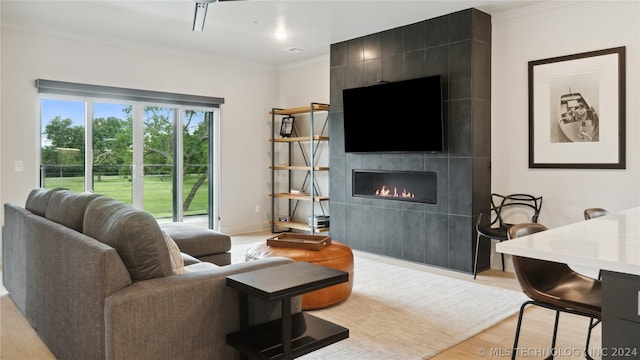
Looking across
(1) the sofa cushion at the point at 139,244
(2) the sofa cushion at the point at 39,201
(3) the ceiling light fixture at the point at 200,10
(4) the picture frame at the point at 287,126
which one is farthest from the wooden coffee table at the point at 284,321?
(4) the picture frame at the point at 287,126

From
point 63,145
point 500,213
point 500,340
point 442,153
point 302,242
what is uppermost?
point 63,145

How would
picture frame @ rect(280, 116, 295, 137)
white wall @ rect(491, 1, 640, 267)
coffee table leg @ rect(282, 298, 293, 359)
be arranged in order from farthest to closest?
picture frame @ rect(280, 116, 295, 137)
white wall @ rect(491, 1, 640, 267)
coffee table leg @ rect(282, 298, 293, 359)

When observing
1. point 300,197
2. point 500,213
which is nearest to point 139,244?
point 500,213

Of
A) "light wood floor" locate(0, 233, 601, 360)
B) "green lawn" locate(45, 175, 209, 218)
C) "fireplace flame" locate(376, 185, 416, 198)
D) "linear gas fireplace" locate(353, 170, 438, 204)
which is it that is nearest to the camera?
"light wood floor" locate(0, 233, 601, 360)

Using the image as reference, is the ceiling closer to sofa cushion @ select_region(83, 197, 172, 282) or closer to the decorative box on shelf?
the decorative box on shelf

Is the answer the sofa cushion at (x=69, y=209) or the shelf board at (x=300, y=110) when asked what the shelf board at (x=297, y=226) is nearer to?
the shelf board at (x=300, y=110)

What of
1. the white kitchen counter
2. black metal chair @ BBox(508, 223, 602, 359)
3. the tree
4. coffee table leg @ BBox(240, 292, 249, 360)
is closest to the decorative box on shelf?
coffee table leg @ BBox(240, 292, 249, 360)

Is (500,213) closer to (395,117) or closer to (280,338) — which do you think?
(395,117)

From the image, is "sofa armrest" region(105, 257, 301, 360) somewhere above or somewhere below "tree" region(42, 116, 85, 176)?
below

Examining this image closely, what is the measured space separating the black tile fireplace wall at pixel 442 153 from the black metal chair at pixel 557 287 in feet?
8.10

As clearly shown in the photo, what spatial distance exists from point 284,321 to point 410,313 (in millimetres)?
1811

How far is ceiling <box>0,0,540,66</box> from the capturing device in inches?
170

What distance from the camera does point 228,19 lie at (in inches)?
188

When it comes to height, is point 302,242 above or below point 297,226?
above
